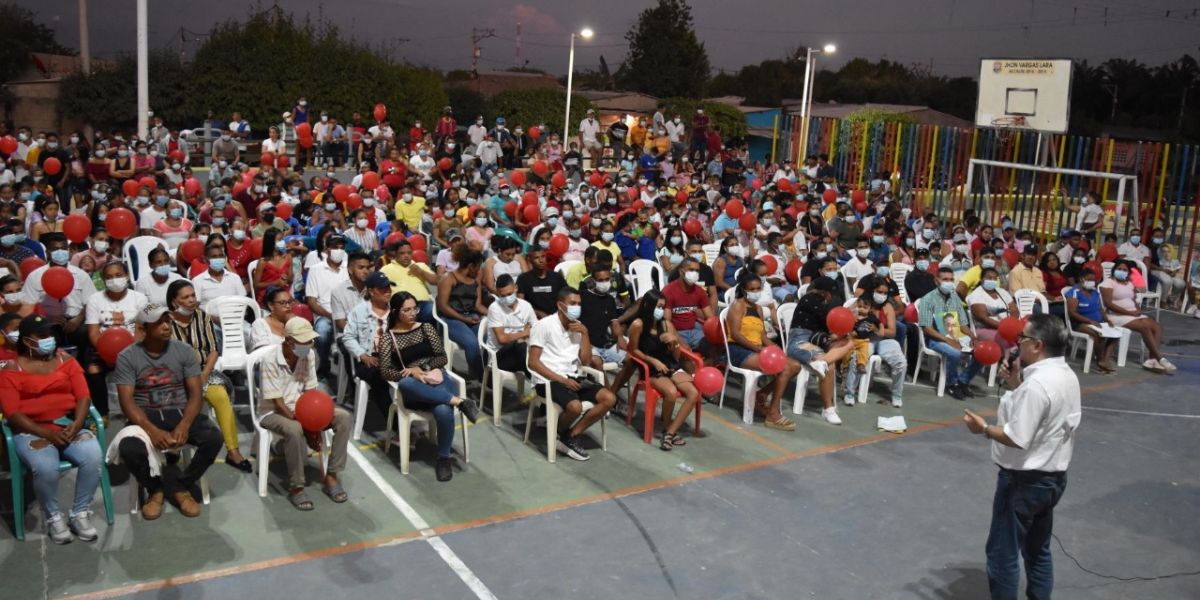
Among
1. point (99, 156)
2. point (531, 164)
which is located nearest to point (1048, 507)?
point (531, 164)

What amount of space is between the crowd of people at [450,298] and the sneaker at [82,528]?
0.01 m

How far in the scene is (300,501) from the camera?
6.59 metres

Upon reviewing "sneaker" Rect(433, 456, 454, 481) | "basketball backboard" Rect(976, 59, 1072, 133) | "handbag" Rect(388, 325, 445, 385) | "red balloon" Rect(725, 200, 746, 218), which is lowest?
"sneaker" Rect(433, 456, 454, 481)

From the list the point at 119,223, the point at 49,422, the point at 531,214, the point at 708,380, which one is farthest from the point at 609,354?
the point at 531,214

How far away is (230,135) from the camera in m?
20.6

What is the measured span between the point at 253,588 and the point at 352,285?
3558 mm

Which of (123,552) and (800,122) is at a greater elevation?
(800,122)

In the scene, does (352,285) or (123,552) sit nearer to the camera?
(123,552)

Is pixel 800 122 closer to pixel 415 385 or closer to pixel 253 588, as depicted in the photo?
pixel 415 385

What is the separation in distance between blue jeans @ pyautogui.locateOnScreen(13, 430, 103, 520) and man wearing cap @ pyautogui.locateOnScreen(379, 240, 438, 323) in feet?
10.8

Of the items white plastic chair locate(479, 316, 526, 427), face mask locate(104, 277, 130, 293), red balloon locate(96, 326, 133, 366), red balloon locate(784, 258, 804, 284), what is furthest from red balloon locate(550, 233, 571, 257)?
red balloon locate(96, 326, 133, 366)

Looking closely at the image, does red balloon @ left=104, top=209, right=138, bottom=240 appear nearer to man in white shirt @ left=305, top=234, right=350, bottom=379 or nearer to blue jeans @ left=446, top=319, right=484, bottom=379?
man in white shirt @ left=305, top=234, right=350, bottom=379

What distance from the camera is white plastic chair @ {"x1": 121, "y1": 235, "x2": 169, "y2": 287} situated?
9.93m

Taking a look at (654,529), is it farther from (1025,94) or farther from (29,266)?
(1025,94)
